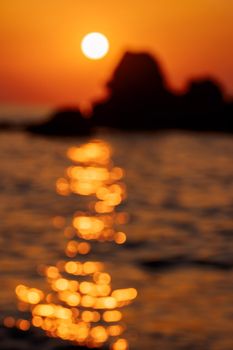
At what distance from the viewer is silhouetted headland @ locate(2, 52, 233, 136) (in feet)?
315

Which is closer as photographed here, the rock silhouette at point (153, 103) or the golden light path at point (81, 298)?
the golden light path at point (81, 298)

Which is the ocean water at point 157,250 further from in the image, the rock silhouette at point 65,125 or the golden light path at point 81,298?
the rock silhouette at point 65,125

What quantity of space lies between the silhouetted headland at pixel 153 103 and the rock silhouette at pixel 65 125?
618 inches

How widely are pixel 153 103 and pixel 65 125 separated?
86.1 ft

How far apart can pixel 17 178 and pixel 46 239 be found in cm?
1744

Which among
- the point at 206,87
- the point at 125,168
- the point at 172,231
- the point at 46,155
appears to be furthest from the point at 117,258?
the point at 206,87

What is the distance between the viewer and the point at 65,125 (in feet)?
253

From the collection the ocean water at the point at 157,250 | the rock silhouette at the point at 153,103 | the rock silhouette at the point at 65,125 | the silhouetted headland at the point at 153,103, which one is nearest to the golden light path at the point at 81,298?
the ocean water at the point at 157,250

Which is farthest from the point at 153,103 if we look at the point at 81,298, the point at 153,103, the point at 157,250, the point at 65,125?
the point at 81,298

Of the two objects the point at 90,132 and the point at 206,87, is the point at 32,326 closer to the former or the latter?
the point at 90,132

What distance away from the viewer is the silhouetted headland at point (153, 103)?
95938 millimetres

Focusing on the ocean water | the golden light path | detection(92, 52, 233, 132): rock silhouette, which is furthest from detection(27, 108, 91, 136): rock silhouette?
the golden light path

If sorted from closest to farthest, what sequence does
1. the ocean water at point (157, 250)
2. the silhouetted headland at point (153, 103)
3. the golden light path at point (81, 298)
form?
the golden light path at point (81, 298) → the ocean water at point (157, 250) → the silhouetted headland at point (153, 103)

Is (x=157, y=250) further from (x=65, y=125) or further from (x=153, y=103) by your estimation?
(x=153, y=103)
